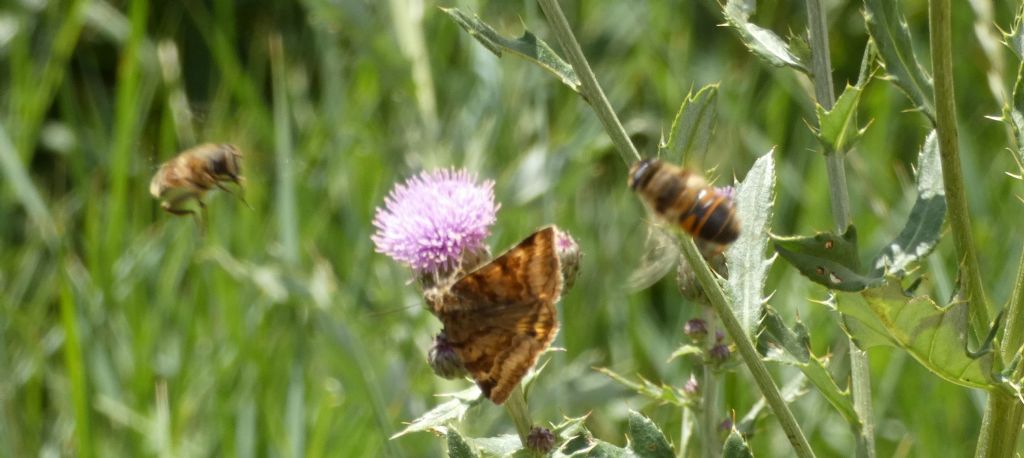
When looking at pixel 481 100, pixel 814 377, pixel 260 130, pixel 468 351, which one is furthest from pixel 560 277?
pixel 260 130

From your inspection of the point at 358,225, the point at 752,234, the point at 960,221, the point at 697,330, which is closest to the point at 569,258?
the point at 697,330

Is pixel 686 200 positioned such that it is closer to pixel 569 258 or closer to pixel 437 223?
pixel 569 258

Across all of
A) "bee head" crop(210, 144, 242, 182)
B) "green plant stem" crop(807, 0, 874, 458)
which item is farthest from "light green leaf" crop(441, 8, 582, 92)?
"bee head" crop(210, 144, 242, 182)

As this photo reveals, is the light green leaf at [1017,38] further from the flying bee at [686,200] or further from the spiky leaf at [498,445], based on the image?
the spiky leaf at [498,445]

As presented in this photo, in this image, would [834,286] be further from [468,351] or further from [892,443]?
[892,443]

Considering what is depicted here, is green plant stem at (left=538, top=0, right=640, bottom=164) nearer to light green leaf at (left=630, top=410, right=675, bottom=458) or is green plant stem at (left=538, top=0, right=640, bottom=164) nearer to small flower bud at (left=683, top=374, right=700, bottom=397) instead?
light green leaf at (left=630, top=410, right=675, bottom=458)
